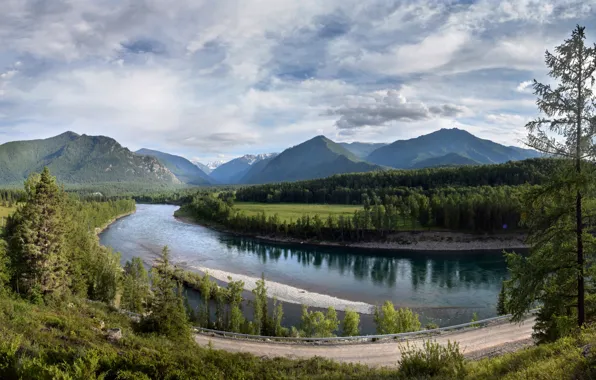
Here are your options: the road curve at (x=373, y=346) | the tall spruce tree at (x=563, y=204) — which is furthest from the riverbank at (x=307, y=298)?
the tall spruce tree at (x=563, y=204)

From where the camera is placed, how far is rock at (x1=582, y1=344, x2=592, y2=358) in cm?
981

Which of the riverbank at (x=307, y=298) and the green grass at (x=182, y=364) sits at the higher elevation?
the green grass at (x=182, y=364)

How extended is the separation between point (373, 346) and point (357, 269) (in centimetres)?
5024

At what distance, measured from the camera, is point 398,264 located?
7800 centimetres

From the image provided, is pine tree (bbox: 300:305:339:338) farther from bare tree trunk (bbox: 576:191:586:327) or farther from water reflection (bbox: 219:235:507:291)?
water reflection (bbox: 219:235:507:291)

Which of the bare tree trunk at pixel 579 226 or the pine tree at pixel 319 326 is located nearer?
the bare tree trunk at pixel 579 226

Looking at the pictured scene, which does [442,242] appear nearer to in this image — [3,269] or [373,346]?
[373,346]

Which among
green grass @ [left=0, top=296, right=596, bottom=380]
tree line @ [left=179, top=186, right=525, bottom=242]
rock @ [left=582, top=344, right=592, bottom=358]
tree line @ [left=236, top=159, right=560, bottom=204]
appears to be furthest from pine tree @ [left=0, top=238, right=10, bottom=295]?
tree line @ [left=236, top=159, right=560, bottom=204]

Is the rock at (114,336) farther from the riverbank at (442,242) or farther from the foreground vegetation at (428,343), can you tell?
the riverbank at (442,242)

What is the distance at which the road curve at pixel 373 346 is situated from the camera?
23.6 m

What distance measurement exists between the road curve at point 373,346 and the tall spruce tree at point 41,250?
49.2 ft

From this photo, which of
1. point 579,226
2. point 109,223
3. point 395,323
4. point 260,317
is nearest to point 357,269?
point 395,323

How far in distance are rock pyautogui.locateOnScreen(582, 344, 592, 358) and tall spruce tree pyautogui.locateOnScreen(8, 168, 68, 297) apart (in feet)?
119

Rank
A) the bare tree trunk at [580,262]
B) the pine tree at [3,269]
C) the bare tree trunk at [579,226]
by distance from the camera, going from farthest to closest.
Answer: the pine tree at [3,269], the bare tree trunk at [580,262], the bare tree trunk at [579,226]
